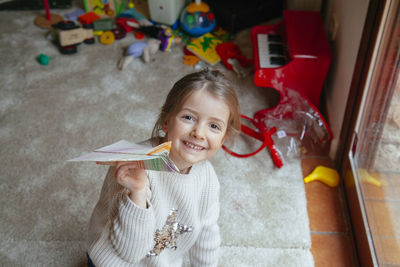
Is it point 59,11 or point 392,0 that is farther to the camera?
point 59,11

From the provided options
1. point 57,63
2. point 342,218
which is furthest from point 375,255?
point 57,63

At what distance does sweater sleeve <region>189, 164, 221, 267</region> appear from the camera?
3.59 ft

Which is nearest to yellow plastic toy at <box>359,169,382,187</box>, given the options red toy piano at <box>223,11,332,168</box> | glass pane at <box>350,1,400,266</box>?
glass pane at <box>350,1,400,266</box>

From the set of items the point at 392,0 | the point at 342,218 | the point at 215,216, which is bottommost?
the point at 342,218

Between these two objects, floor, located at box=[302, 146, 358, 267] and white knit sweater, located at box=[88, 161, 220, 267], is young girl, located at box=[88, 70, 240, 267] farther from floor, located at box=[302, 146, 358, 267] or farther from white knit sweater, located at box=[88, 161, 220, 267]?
floor, located at box=[302, 146, 358, 267]

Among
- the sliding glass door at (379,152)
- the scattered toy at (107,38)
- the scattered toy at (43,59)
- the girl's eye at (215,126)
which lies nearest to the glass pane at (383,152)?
Result: the sliding glass door at (379,152)

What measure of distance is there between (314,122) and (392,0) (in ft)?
2.08

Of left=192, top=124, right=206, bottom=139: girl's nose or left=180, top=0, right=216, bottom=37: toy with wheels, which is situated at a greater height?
left=192, top=124, right=206, bottom=139: girl's nose

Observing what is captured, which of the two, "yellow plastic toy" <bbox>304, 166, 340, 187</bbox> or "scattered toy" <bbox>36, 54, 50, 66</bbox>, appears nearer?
"yellow plastic toy" <bbox>304, 166, 340, 187</bbox>

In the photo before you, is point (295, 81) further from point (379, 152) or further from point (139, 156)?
point (139, 156)

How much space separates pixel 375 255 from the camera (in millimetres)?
1343

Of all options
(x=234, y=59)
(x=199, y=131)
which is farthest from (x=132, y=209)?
(x=234, y=59)

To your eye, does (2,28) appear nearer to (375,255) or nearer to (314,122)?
(314,122)

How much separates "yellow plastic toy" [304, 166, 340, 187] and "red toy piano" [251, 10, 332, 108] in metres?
0.38
